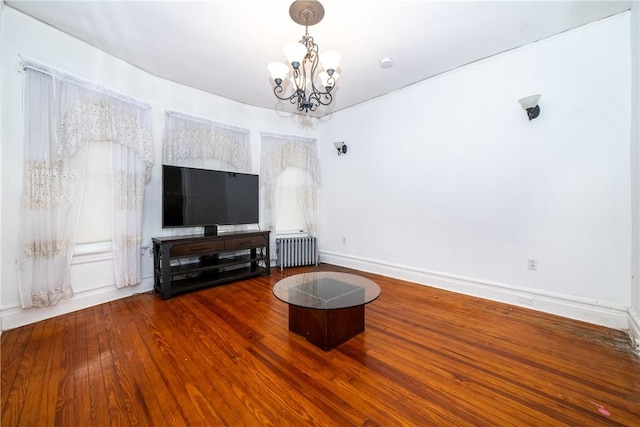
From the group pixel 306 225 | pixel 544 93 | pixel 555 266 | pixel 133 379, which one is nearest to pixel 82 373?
pixel 133 379

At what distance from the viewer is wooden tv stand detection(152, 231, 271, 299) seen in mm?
2875

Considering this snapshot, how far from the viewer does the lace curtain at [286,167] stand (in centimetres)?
415

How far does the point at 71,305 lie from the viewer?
2.49 m

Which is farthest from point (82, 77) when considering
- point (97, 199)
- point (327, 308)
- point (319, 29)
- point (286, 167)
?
point (327, 308)

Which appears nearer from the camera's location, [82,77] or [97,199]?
[82,77]

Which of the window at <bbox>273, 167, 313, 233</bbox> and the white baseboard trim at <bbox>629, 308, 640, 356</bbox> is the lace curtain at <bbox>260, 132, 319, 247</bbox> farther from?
the white baseboard trim at <bbox>629, 308, 640, 356</bbox>

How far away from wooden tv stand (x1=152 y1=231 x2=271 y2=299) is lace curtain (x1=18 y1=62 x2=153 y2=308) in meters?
0.36

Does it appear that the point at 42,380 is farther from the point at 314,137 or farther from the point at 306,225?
the point at 314,137

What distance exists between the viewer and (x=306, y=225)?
4512 mm

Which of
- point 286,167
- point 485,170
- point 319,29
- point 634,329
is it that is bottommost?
point 634,329

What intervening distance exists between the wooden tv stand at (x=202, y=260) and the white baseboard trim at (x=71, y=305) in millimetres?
219

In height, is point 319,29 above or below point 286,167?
above

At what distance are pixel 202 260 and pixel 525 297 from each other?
151 inches

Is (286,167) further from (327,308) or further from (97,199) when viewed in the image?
(327,308)
